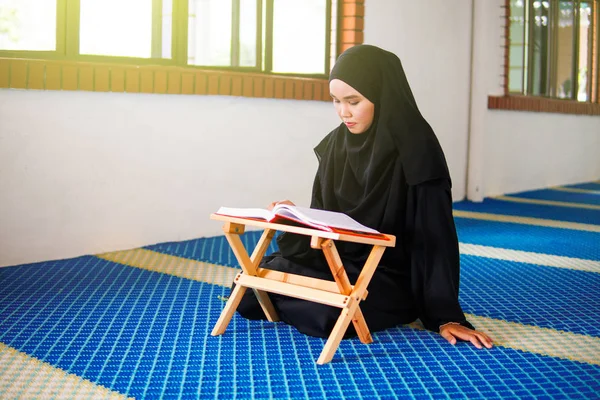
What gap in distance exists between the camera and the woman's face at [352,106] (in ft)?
10.1

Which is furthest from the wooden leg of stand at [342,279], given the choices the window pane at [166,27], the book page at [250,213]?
the window pane at [166,27]

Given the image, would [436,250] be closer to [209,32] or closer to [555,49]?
[209,32]

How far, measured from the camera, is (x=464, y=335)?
9.89 ft

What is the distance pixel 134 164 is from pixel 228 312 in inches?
85.2

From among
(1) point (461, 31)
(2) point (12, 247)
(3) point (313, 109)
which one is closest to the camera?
(2) point (12, 247)

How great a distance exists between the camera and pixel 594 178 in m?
11.2

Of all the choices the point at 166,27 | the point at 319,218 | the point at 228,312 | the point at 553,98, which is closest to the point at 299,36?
the point at 166,27

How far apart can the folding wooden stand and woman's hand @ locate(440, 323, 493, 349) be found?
31 cm

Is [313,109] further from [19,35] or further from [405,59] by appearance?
[19,35]

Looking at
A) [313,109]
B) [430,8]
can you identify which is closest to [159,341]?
[313,109]

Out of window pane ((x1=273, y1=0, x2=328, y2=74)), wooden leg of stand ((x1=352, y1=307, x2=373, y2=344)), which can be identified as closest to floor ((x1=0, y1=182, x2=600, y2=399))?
wooden leg of stand ((x1=352, y1=307, x2=373, y2=344))

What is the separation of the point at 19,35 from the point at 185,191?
1.51 meters

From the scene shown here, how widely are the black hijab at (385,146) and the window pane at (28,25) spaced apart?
88.2 inches

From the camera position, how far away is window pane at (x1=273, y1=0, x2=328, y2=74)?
6.12 m
